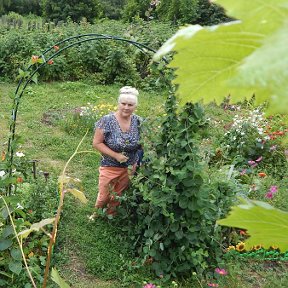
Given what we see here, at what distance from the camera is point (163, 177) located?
348 centimetres

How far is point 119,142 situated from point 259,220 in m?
3.64

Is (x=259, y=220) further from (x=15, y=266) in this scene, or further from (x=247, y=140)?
(x=247, y=140)

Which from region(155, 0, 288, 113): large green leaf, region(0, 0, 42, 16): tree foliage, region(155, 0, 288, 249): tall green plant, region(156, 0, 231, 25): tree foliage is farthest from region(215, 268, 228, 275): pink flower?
region(0, 0, 42, 16): tree foliage

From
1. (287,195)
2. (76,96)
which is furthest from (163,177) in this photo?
(76,96)

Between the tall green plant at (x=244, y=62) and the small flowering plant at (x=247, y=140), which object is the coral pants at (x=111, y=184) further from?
the tall green plant at (x=244, y=62)

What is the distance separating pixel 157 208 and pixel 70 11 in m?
20.2

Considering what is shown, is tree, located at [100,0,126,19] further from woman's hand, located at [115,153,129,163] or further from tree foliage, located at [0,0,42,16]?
woman's hand, located at [115,153,129,163]

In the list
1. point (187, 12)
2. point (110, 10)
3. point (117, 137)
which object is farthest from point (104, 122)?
point (110, 10)

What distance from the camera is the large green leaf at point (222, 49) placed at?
0.91 feet

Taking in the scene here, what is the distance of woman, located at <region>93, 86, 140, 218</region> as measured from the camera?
4055 millimetres

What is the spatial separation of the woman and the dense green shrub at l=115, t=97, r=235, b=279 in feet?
0.84

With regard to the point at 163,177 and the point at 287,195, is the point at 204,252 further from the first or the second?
the point at 287,195

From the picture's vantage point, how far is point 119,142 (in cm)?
405

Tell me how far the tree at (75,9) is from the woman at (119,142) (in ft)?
61.4
